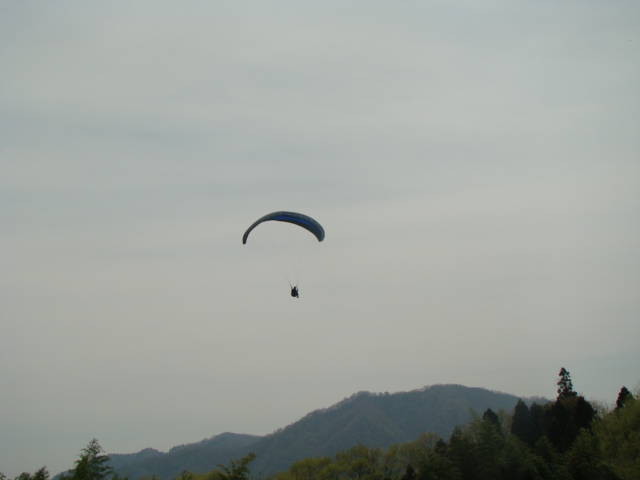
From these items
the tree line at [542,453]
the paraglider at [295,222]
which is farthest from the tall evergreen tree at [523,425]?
the paraglider at [295,222]

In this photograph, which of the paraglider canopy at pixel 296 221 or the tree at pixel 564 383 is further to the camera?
the tree at pixel 564 383

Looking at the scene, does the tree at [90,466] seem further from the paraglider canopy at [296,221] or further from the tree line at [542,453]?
the paraglider canopy at [296,221]

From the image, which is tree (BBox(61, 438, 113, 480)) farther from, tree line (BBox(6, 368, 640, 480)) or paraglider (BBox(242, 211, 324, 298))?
paraglider (BBox(242, 211, 324, 298))

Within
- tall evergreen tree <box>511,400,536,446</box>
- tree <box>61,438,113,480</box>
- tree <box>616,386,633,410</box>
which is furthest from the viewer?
tall evergreen tree <box>511,400,536,446</box>

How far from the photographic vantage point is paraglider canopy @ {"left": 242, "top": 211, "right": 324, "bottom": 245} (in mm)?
38500

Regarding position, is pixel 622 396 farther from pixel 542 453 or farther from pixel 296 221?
pixel 296 221

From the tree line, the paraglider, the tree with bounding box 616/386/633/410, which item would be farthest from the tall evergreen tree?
the paraglider

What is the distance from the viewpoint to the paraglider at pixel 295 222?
126 feet

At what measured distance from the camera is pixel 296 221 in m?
39.6

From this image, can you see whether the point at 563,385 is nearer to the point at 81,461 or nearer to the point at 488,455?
the point at 488,455

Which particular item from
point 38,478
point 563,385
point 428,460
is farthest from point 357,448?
point 38,478

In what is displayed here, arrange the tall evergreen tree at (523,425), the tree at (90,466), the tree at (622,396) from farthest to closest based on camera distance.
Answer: the tall evergreen tree at (523,425), the tree at (622,396), the tree at (90,466)

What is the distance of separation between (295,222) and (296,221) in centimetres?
21

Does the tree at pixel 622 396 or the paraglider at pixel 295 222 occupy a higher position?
the paraglider at pixel 295 222
